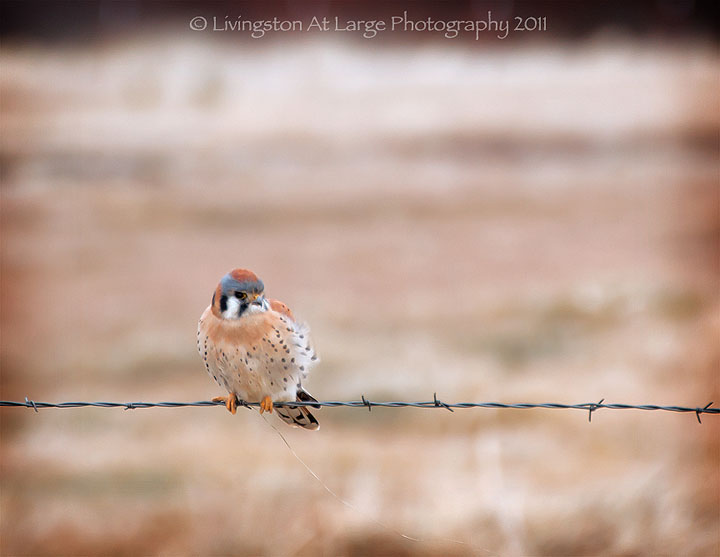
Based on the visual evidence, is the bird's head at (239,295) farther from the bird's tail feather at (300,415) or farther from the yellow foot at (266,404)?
the bird's tail feather at (300,415)

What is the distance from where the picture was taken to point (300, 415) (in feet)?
10.6

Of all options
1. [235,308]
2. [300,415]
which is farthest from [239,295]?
[300,415]

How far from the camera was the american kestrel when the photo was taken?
290cm

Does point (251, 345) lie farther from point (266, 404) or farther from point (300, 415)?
point (300, 415)

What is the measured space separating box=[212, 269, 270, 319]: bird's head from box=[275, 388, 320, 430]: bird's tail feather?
51 cm

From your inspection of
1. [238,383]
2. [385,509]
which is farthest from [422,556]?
[238,383]

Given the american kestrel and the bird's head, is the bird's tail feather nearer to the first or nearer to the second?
the american kestrel

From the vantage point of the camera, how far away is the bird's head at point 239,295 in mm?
2867

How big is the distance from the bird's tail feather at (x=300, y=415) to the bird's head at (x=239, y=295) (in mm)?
505

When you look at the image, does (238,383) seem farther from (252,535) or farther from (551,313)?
(551,313)

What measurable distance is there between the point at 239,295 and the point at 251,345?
23cm

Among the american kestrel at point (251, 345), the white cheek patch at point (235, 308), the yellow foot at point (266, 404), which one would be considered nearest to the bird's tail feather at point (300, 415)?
the american kestrel at point (251, 345)

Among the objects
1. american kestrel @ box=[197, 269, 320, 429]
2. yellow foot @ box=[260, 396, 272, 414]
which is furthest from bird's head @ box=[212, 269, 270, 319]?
yellow foot @ box=[260, 396, 272, 414]

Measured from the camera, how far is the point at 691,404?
685 cm
